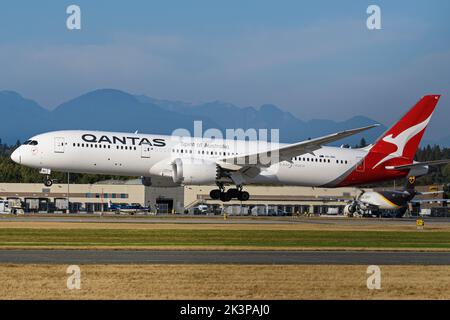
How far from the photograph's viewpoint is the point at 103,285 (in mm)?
23078

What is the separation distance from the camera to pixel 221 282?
79.2ft

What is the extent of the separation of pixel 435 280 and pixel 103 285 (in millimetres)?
10341

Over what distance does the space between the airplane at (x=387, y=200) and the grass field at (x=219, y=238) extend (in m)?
43.3

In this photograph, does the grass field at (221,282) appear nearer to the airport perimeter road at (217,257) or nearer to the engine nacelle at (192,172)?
the airport perimeter road at (217,257)

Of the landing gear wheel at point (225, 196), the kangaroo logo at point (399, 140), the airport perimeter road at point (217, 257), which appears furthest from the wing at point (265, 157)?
the airport perimeter road at point (217, 257)

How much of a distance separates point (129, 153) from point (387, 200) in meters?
45.5

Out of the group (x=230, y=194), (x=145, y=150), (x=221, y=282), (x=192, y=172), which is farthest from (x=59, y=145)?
(x=221, y=282)

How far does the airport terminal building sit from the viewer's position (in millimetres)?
118812

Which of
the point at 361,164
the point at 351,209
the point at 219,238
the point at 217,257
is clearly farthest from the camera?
the point at 351,209

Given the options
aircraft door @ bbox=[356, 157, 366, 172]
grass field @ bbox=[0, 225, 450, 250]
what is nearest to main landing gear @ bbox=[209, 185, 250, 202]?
aircraft door @ bbox=[356, 157, 366, 172]

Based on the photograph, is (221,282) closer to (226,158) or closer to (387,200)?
(226,158)

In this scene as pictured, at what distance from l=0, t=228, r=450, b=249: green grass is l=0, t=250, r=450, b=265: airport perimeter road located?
→ 13.8 ft
